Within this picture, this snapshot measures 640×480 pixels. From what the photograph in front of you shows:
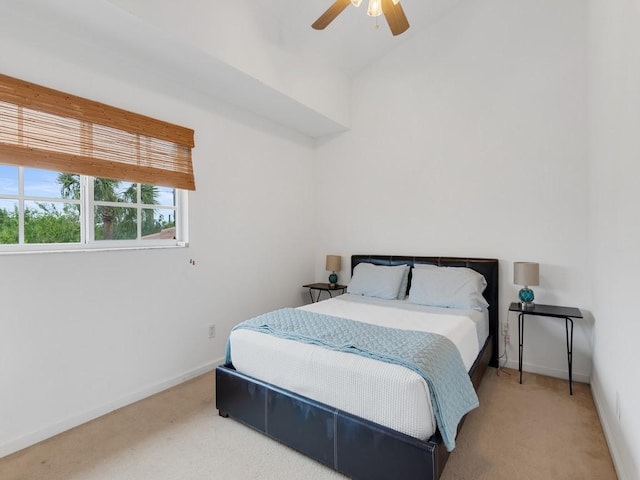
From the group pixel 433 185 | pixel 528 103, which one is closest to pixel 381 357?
pixel 433 185

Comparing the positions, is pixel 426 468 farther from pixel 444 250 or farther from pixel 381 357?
pixel 444 250

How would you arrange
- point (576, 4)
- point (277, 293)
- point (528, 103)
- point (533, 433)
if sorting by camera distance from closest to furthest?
1. point (533, 433)
2. point (576, 4)
3. point (528, 103)
4. point (277, 293)

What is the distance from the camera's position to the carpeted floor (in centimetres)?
179

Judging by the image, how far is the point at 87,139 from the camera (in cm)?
229

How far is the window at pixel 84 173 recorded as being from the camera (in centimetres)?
204

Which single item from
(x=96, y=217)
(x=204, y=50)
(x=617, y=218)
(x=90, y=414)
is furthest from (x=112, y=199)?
(x=617, y=218)

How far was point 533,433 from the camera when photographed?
2.13 m

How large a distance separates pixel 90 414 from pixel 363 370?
1.99 meters

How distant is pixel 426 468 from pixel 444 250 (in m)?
2.38

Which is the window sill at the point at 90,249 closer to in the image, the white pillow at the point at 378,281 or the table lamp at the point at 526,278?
the white pillow at the point at 378,281

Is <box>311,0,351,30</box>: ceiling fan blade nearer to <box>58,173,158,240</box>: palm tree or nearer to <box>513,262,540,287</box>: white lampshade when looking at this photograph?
<box>58,173,158,240</box>: palm tree

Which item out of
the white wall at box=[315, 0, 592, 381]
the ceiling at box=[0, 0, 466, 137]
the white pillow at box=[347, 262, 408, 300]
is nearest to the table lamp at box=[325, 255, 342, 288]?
the white wall at box=[315, 0, 592, 381]

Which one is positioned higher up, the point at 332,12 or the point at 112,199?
the point at 332,12

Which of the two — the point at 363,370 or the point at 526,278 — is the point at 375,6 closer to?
the point at 363,370
